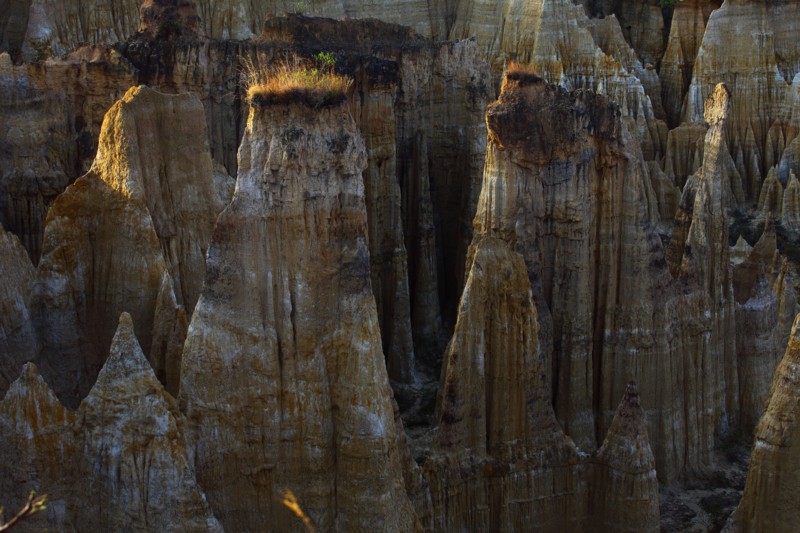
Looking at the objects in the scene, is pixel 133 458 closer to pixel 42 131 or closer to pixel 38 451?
pixel 38 451

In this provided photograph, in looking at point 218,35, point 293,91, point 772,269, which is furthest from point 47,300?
point 218,35

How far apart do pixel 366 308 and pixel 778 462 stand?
22.8 ft

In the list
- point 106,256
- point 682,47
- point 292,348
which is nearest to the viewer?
point 292,348

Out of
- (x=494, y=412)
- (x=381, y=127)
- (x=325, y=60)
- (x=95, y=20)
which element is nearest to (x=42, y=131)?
(x=325, y=60)

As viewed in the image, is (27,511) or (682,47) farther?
(682,47)

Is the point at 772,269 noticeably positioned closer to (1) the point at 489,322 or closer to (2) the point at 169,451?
(1) the point at 489,322

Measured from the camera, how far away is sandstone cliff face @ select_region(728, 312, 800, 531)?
55.3 feet

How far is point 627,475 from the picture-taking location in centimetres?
1842

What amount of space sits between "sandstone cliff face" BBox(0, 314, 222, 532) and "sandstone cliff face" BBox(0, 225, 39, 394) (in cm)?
356

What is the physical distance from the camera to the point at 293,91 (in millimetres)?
14555

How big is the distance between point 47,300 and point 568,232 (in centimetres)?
936

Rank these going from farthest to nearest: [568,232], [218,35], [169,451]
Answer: [218,35] → [568,232] → [169,451]

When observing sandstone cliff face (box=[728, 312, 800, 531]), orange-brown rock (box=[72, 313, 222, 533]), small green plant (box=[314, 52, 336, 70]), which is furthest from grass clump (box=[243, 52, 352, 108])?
small green plant (box=[314, 52, 336, 70])

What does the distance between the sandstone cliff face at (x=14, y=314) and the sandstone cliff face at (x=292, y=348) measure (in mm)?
3950
